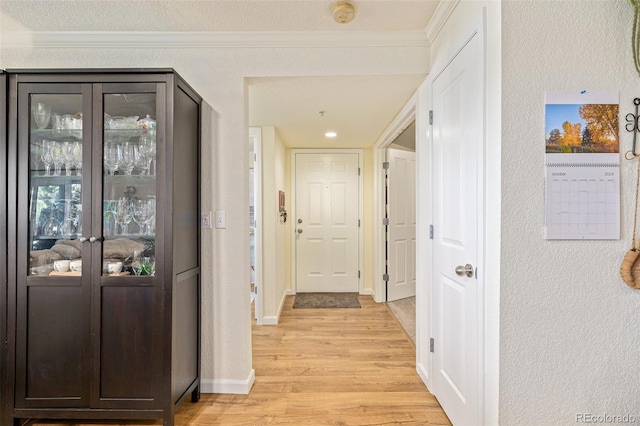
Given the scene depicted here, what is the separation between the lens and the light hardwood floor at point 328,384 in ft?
6.27

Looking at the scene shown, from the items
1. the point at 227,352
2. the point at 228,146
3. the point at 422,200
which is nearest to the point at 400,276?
the point at 422,200

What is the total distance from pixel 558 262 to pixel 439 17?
1452mm

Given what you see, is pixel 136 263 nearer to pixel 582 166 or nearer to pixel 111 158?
pixel 111 158

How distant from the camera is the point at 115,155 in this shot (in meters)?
1.82

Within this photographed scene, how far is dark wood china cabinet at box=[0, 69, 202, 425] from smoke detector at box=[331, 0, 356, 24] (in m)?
0.95

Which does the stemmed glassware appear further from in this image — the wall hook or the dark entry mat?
the dark entry mat

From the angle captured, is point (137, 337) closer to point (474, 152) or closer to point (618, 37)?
point (474, 152)

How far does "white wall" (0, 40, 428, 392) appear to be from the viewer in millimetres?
2160

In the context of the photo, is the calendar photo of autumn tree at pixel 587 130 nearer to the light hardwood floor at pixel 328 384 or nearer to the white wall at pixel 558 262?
the white wall at pixel 558 262

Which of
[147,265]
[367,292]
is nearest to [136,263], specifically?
[147,265]

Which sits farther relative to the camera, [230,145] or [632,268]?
[230,145]

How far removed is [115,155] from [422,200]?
1.95 m

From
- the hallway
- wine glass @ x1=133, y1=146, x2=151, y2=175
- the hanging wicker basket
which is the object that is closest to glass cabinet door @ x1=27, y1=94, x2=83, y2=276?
wine glass @ x1=133, y1=146, x2=151, y2=175

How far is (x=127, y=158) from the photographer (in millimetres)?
1844
